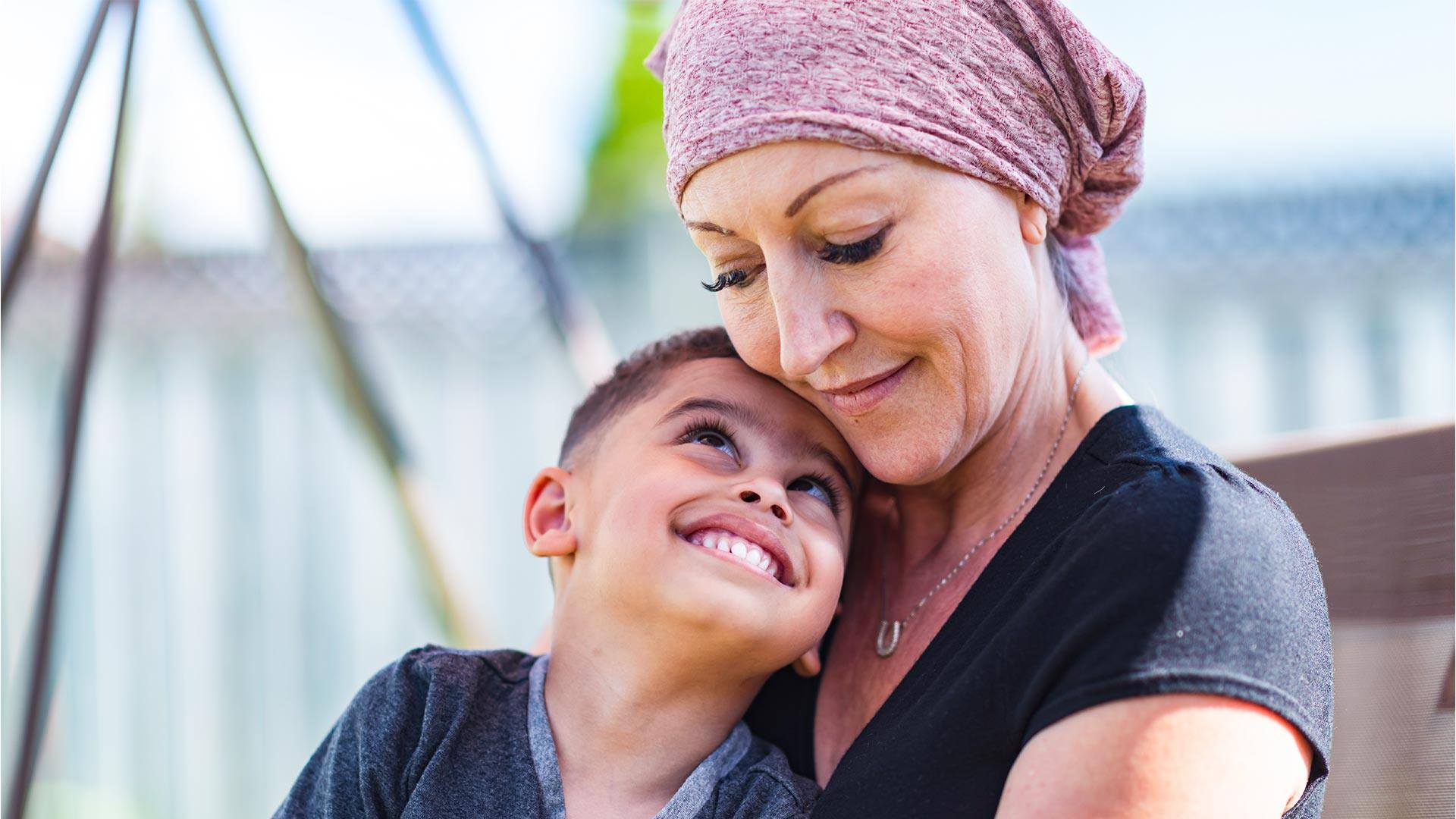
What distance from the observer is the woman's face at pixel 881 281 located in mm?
1370

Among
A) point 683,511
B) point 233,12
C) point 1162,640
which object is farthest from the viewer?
point 233,12

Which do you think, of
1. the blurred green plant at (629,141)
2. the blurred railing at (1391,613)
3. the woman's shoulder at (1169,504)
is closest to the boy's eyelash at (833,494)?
the woman's shoulder at (1169,504)

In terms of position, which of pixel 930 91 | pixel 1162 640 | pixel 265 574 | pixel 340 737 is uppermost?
pixel 265 574

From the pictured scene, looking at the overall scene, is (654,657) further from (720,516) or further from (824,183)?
(824,183)

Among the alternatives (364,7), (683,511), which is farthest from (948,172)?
(364,7)

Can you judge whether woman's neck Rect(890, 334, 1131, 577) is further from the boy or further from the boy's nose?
the boy's nose

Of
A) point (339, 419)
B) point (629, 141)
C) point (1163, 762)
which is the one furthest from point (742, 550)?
point (629, 141)

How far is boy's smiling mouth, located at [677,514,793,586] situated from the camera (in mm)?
1550

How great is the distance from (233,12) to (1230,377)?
13.4ft

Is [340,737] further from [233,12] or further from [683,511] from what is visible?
[233,12]

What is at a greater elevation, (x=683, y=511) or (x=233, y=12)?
(x=233, y=12)

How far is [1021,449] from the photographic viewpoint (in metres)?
1.66

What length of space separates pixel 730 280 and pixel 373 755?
711 millimetres

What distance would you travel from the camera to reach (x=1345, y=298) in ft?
16.7
